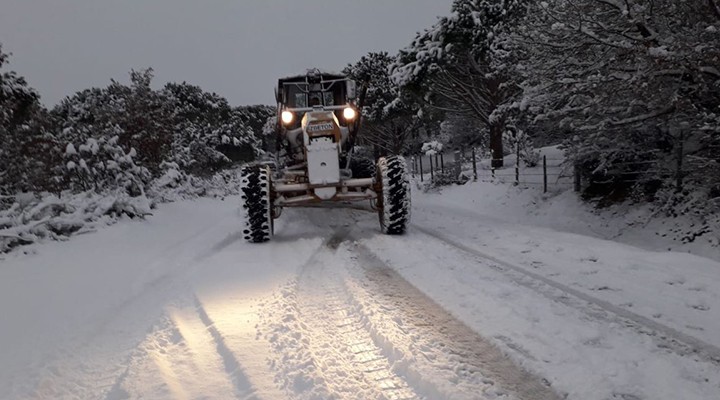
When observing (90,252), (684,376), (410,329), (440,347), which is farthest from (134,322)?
(684,376)

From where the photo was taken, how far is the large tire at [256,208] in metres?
7.05

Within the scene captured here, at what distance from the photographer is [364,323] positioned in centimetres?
362

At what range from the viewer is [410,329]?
345 cm

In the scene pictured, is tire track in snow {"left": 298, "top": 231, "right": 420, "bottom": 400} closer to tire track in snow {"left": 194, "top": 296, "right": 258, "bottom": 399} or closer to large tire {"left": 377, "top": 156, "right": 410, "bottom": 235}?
tire track in snow {"left": 194, "top": 296, "right": 258, "bottom": 399}

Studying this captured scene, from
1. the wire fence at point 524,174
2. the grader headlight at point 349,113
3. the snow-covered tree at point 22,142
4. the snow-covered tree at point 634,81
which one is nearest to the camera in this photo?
the snow-covered tree at point 634,81

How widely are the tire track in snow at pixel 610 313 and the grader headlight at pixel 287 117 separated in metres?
4.82

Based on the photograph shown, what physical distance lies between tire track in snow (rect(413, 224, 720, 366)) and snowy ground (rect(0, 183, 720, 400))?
0.7 inches

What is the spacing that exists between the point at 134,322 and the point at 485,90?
17.0 metres

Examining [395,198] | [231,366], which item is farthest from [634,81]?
[231,366]

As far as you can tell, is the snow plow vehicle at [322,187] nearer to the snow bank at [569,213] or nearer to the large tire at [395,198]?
the large tire at [395,198]

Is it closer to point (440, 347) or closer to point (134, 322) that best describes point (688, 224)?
point (440, 347)

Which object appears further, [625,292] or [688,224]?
[688,224]

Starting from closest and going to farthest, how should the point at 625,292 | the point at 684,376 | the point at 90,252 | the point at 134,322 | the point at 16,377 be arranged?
the point at 684,376
the point at 16,377
the point at 134,322
the point at 625,292
the point at 90,252

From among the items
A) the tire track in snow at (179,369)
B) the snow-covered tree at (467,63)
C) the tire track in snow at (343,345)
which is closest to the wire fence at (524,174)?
the snow-covered tree at (467,63)
